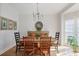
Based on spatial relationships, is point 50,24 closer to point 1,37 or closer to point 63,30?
point 63,30

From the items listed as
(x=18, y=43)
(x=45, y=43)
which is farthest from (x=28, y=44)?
(x=45, y=43)

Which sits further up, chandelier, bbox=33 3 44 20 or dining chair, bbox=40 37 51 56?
chandelier, bbox=33 3 44 20

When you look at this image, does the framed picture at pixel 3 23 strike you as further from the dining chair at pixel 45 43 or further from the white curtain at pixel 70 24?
the white curtain at pixel 70 24

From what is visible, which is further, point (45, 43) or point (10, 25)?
point (10, 25)

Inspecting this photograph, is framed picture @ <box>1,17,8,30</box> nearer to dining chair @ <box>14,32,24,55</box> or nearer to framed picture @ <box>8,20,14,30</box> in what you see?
framed picture @ <box>8,20,14,30</box>

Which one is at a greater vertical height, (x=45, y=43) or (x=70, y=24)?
(x=70, y=24)

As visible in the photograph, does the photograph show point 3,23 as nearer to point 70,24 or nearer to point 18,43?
point 18,43

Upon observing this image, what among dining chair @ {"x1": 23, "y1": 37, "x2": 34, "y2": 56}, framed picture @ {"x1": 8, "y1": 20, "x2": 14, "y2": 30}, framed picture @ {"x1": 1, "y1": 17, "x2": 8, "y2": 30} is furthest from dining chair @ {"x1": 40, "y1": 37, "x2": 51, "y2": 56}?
framed picture @ {"x1": 1, "y1": 17, "x2": 8, "y2": 30}

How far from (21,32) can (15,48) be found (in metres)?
0.52

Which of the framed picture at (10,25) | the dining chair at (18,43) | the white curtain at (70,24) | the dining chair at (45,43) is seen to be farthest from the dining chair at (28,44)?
the white curtain at (70,24)

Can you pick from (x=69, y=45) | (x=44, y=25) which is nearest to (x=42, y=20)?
(x=44, y=25)

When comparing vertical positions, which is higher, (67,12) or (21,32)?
(67,12)

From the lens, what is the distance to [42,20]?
4.08m

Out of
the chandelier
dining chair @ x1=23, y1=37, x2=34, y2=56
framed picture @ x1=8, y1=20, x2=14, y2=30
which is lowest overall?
dining chair @ x1=23, y1=37, x2=34, y2=56
